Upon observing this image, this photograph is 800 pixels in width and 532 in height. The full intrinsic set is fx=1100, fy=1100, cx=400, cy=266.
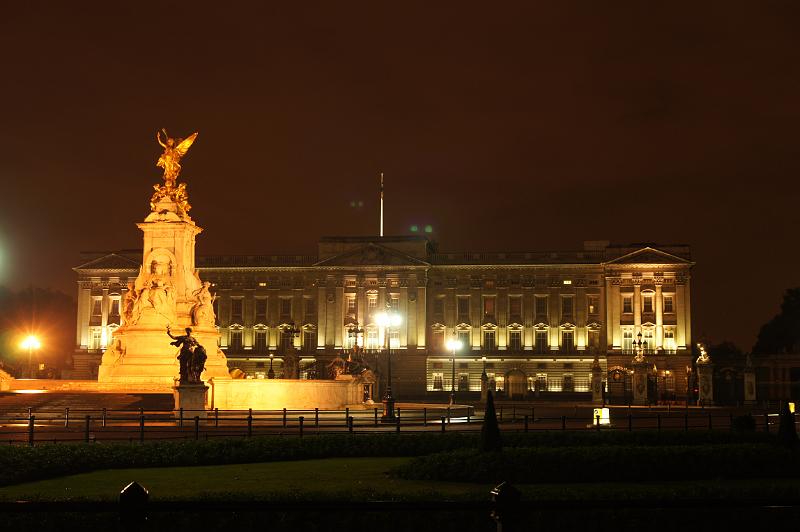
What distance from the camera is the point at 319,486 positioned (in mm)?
20641

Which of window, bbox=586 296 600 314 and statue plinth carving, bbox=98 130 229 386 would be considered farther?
window, bbox=586 296 600 314

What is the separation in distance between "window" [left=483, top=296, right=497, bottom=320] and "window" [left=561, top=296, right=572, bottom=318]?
7.54m

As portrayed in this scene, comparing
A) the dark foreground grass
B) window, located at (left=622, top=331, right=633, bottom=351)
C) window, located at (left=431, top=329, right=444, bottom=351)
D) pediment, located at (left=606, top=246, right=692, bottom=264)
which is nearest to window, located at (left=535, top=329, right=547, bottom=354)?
window, located at (left=622, top=331, right=633, bottom=351)

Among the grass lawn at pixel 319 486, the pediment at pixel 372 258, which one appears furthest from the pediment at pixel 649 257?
the grass lawn at pixel 319 486

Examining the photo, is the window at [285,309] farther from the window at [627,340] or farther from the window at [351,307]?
the window at [627,340]

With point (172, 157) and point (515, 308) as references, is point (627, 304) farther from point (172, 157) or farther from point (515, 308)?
point (172, 157)

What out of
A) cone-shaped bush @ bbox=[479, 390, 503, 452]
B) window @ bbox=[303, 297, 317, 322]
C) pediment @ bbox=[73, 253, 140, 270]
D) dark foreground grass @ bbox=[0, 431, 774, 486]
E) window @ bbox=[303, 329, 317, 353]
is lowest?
dark foreground grass @ bbox=[0, 431, 774, 486]

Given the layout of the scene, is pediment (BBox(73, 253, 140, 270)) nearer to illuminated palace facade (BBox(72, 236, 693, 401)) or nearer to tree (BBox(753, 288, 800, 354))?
illuminated palace facade (BBox(72, 236, 693, 401))

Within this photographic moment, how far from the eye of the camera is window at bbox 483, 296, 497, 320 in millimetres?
123000

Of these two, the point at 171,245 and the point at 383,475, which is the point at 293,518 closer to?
the point at 383,475

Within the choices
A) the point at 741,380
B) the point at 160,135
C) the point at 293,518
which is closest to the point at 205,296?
the point at 160,135

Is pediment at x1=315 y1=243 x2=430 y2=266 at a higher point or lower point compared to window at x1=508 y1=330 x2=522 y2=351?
higher

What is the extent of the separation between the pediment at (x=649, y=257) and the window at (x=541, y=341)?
11273mm

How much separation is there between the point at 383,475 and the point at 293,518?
25.5ft
